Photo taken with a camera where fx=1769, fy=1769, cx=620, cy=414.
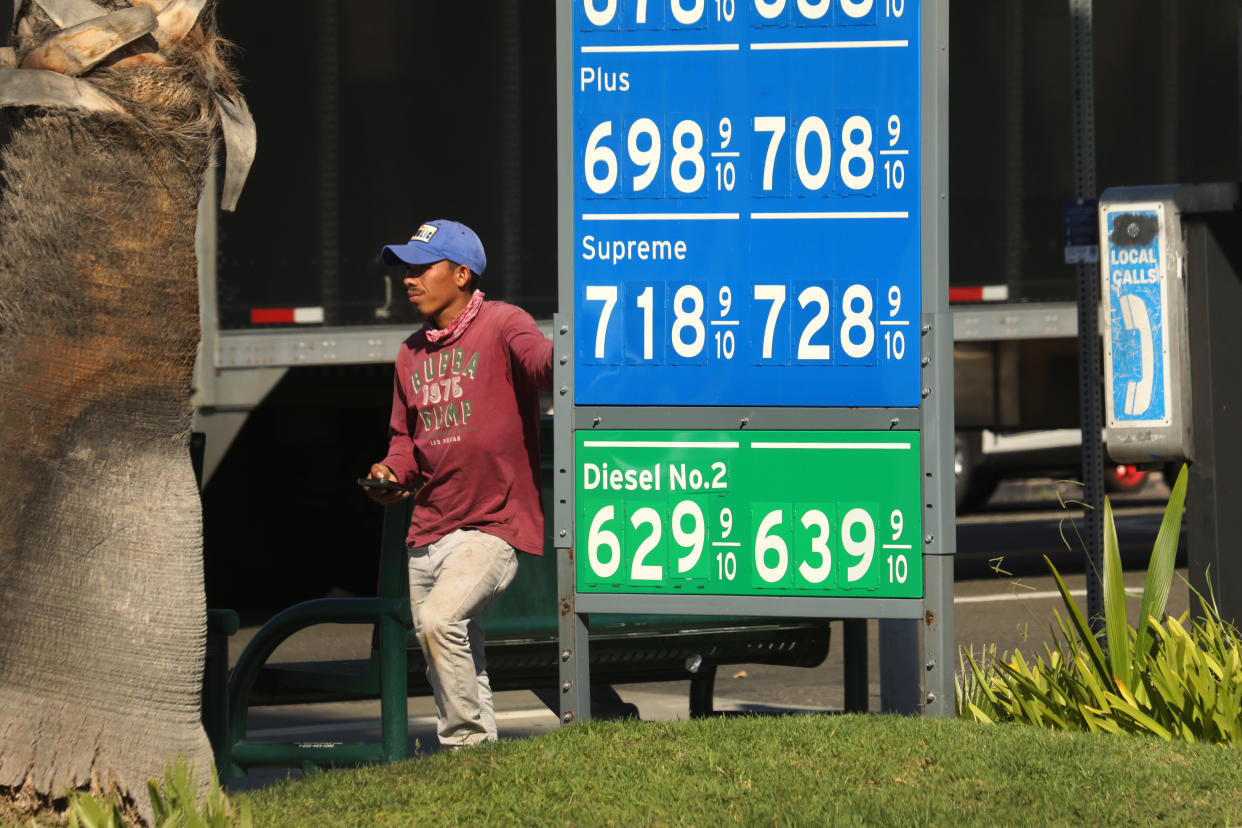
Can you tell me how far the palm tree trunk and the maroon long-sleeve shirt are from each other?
105cm

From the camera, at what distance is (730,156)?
5.77m

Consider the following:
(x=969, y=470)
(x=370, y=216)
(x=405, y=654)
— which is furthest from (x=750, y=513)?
(x=969, y=470)

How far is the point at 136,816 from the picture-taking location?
4895 millimetres

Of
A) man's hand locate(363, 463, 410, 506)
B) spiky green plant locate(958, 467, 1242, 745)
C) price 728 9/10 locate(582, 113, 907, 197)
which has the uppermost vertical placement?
price 728 9/10 locate(582, 113, 907, 197)

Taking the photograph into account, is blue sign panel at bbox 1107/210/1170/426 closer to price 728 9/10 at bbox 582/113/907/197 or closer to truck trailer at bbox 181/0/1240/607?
price 728 9/10 at bbox 582/113/907/197

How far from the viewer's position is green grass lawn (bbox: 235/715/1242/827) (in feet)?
15.6

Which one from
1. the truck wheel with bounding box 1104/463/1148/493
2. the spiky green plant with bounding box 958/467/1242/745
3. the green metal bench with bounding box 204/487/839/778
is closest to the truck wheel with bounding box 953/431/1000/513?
the truck wheel with bounding box 1104/463/1148/493

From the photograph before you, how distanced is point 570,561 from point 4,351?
1.92 m

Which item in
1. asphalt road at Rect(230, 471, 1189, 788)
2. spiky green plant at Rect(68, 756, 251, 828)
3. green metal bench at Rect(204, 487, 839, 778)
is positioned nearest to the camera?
spiky green plant at Rect(68, 756, 251, 828)

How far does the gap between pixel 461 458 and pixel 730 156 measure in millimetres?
1357

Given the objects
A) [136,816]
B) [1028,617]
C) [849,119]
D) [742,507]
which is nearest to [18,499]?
[136,816]

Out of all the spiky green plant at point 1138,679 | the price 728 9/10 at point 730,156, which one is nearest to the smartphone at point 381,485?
the price 728 9/10 at point 730,156

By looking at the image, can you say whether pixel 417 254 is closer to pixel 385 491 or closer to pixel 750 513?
pixel 385 491

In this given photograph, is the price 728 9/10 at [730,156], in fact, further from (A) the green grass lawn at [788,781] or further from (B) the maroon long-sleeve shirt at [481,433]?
(A) the green grass lawn at [788,781]
